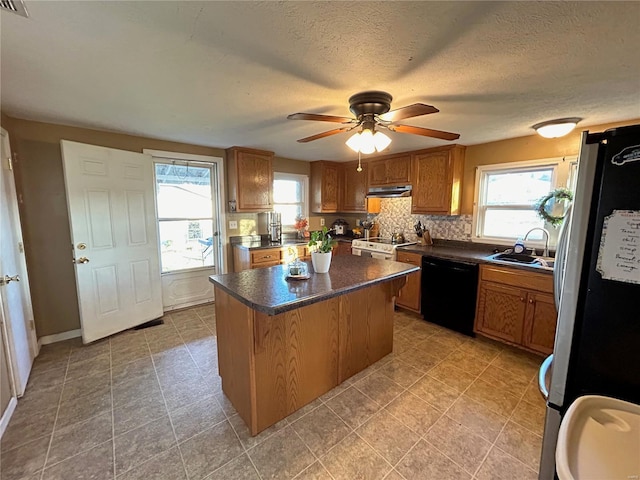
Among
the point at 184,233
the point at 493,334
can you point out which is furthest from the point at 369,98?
the point at 184,233

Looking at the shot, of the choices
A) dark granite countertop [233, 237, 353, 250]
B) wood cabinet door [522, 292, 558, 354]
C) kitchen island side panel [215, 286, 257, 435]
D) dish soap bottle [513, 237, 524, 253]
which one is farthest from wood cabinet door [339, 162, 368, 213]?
kitchen island side panel [215, 286, 257, 435]

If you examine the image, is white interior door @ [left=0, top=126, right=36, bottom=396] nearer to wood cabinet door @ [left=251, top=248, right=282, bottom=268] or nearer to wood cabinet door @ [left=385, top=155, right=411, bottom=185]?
wood cabinet door @ [left=251, top=248, right=282, bottom=268]

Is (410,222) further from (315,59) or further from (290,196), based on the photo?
(315,59)

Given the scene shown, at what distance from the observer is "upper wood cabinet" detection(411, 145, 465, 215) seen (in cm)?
343

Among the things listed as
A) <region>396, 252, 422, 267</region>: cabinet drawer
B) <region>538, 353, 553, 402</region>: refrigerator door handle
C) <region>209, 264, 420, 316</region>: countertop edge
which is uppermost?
<region>209, 264, 420, 316</region>: countertop edge

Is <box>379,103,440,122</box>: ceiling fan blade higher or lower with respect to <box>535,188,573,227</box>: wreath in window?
higher

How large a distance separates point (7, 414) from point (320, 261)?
2316 mm

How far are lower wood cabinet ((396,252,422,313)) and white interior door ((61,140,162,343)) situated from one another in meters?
3.04

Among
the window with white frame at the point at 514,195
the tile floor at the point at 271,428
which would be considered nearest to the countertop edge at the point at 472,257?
the window with white frame at the point at 514,195

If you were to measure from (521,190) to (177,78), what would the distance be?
3506mm

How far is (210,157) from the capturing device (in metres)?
3.73

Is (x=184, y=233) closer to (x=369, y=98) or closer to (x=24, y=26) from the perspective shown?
(x=24, y=26)

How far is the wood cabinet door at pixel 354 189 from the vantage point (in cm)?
456

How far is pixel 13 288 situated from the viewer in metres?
2.18
